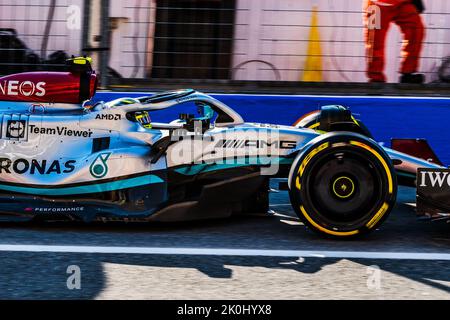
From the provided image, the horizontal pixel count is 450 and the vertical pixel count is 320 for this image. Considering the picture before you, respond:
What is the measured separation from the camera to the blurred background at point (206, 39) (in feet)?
26.5

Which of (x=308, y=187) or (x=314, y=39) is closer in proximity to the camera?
(x=308, y=187)

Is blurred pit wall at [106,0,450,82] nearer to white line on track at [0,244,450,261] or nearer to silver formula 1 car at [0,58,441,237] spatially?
silver formula 1 car at [0,58,441,237]

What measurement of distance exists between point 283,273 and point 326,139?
44.8 inches

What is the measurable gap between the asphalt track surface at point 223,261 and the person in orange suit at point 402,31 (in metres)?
2.32

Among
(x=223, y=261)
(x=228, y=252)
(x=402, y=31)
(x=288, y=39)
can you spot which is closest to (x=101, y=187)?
(x=228, y=252)

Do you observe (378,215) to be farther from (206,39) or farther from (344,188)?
(206,39)

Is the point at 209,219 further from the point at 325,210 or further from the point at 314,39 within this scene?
the point at 314,39

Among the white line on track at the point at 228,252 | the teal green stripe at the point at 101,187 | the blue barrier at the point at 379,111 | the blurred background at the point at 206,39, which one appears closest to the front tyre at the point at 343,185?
the white line on track at the point at 228,252

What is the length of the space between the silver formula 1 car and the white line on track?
1.15 ft

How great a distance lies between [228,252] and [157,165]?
0.88m

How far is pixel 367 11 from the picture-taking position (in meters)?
8.13

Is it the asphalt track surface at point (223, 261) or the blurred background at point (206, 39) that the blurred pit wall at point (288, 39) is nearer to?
the blurred background at point (206, 39)
